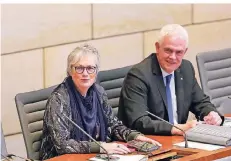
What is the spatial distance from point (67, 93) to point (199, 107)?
3.85ft

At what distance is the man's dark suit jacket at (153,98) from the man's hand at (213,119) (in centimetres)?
11

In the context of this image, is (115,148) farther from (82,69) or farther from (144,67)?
(144,67)

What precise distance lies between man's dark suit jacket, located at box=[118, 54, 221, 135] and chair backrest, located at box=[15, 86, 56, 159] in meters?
0.54

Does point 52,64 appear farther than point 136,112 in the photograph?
Yes

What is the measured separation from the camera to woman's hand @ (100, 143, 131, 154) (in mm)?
4977

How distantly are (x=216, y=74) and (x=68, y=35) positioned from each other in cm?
133

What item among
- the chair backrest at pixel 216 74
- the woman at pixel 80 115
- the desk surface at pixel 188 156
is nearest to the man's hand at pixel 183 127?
the desk surface at pixel 188 156

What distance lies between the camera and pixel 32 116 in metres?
5.47

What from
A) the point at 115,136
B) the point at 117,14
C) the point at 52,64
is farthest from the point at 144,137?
the point at 117,14

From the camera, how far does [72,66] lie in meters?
5.26

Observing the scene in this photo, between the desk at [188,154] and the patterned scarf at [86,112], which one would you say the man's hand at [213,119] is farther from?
the patterned scarf at [86,112]

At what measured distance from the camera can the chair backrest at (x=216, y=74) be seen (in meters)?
6.56

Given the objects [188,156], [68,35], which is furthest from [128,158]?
[68,35]

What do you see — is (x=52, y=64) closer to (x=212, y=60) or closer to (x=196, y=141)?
(x=212, y=60)
